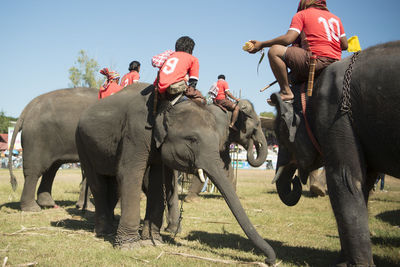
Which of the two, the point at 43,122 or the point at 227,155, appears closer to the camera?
the point at 43,122

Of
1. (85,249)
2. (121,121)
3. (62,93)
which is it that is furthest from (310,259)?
(62,93)

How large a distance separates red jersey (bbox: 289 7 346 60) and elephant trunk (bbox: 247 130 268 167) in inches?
230

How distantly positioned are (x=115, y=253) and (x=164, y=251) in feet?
2.04

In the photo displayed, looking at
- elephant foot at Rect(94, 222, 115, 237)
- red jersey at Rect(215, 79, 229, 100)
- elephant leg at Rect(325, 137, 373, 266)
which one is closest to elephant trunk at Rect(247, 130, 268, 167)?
red jersey at Rect(215, 79, 229, 100)

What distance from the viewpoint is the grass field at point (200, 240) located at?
4.64 metres

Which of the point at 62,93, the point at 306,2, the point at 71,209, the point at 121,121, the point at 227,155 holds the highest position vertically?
the point at 306,2

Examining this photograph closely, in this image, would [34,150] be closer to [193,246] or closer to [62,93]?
[62,93]

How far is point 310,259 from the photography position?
4.75 meters

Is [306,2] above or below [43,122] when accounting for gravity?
above

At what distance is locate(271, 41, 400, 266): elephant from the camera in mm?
3455

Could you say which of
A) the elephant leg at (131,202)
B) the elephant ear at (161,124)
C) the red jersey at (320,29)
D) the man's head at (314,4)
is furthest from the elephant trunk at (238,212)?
the man's head at (314,4)

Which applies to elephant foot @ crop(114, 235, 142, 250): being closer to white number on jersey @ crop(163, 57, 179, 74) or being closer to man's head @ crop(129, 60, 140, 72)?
white number on jersey @ crop(163, 57, 179, 74)

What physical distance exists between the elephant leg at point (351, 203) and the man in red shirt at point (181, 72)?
235 centimetres

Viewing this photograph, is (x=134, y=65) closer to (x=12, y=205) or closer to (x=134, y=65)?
(x=134, y=65)
